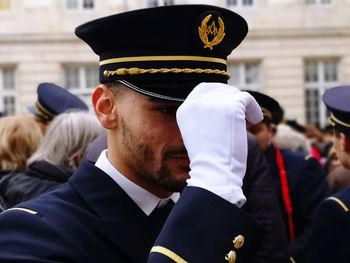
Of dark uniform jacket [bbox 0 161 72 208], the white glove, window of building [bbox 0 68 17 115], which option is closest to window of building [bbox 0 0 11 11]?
window of building [bbox 0 68 17 115]

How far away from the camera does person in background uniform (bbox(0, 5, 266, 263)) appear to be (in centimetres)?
159

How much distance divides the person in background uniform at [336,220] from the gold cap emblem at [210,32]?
1376 mm

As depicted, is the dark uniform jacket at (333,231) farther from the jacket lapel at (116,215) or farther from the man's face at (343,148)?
the jacket lapel at (116,215)

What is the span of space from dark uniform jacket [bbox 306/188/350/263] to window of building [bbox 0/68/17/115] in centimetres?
1906

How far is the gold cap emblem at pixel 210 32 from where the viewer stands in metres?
1.96

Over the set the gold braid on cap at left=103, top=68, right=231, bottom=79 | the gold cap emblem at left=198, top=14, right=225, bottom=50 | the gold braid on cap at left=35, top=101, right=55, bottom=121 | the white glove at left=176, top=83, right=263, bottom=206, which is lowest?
the gold braid on cap at left=35, top=101, right=55, bottom=121

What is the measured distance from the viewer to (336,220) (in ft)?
10.2

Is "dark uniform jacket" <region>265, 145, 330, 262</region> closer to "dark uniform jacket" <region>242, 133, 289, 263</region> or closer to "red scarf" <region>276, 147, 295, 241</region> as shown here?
"red scarf" <region>276, 147, 295, 241</region>

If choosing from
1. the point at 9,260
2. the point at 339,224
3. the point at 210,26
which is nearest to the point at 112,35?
the point at 210,26

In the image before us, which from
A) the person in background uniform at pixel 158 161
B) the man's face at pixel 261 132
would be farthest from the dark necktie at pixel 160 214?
the man's face at pixel 261 132

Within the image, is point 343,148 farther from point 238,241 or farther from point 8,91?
point 8,91

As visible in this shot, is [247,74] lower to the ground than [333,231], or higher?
lower

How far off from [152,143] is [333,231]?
4.93ft

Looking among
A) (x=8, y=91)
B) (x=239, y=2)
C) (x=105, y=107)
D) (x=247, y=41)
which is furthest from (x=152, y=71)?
(x=8, y=91)
